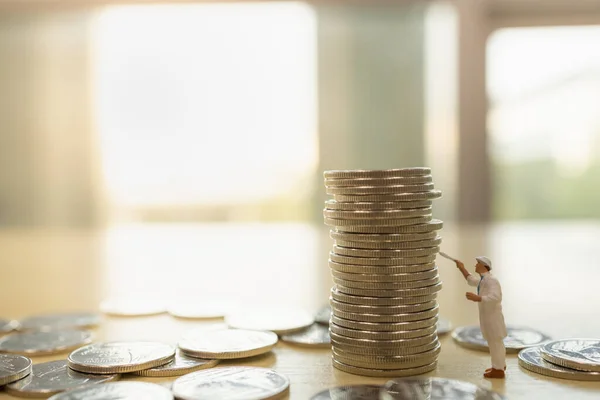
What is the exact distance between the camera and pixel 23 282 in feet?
11.2

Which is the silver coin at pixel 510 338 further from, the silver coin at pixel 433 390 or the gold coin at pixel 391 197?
the gold coin at pixel 391 197

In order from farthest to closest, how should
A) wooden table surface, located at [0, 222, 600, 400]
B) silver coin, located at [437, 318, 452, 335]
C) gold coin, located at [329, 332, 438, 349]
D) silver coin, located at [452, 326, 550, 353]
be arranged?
silver coin, located at [437, 318, 452, 335] → silver coin, located at [452, 326, 550, 353] → wooden table surface, located at [0, 222, 600, 400] → gold coin, located at [329, 332, 438, 349]

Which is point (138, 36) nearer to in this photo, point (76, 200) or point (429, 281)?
point (76, 200)

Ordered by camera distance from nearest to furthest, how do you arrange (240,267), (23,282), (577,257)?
(23,282)
(240,267)
(577,257)

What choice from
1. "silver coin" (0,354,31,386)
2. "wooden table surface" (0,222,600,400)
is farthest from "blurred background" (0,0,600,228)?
"silver coin" (0,354,31,386)

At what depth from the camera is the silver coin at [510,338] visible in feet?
5.63

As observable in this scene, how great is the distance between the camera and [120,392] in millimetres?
1316

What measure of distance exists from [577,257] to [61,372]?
358cm

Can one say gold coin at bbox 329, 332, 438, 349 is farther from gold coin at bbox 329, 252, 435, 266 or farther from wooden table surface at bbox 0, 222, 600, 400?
gold coin at bbox 329, 252, 435, 266

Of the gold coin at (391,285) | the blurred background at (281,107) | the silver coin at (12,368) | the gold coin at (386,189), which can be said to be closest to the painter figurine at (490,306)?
the gold coin at (391,285)

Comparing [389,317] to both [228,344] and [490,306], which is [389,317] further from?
[228,344]

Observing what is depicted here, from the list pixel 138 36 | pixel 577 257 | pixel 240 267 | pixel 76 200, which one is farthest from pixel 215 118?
pixel 577 257

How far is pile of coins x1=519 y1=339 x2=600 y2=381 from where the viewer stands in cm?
146

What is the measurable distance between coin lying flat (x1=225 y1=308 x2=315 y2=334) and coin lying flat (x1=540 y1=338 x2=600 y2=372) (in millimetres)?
736
